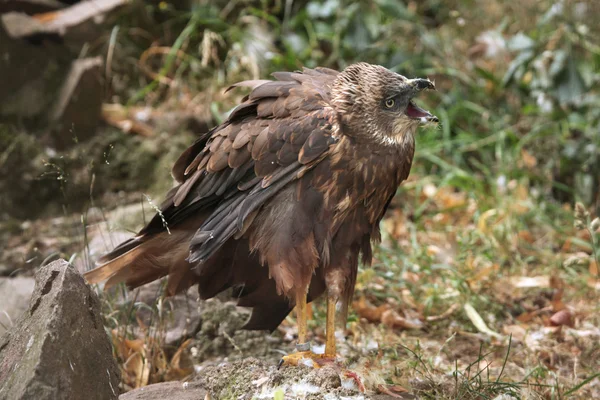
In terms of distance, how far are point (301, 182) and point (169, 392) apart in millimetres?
903

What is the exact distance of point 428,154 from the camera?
212 inches

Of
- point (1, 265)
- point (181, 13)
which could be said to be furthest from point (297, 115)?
point (181, 13)

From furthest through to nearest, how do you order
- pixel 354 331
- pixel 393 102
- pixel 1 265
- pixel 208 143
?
1. pixel 1 265
2. pixel 354 331
3. pixel 208 143
4. pixel 393 102

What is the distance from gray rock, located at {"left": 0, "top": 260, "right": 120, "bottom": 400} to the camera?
2.21 metres

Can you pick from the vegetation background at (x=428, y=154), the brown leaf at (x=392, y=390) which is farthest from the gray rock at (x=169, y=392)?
the vegetation background at (x=428, y=154)

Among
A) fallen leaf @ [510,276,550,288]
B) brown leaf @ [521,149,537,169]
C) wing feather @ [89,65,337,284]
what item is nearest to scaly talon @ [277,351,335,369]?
wing feather @ [89,65,337,284]

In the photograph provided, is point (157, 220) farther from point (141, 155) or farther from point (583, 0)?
point (583, 0)

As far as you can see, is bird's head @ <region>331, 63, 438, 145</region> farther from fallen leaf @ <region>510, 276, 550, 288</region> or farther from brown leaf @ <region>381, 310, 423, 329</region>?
fallen leaf @ <region>510, 276, 550, 288</region>

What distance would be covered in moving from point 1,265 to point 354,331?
218 cm

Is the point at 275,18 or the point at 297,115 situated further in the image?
the point at 275,18

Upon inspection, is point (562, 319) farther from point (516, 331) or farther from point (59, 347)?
point (59, 347)

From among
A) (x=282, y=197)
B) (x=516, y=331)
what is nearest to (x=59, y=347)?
(x=282, y=197)

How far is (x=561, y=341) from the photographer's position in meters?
3.83

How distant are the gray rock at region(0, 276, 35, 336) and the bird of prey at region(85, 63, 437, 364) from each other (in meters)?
0.77
